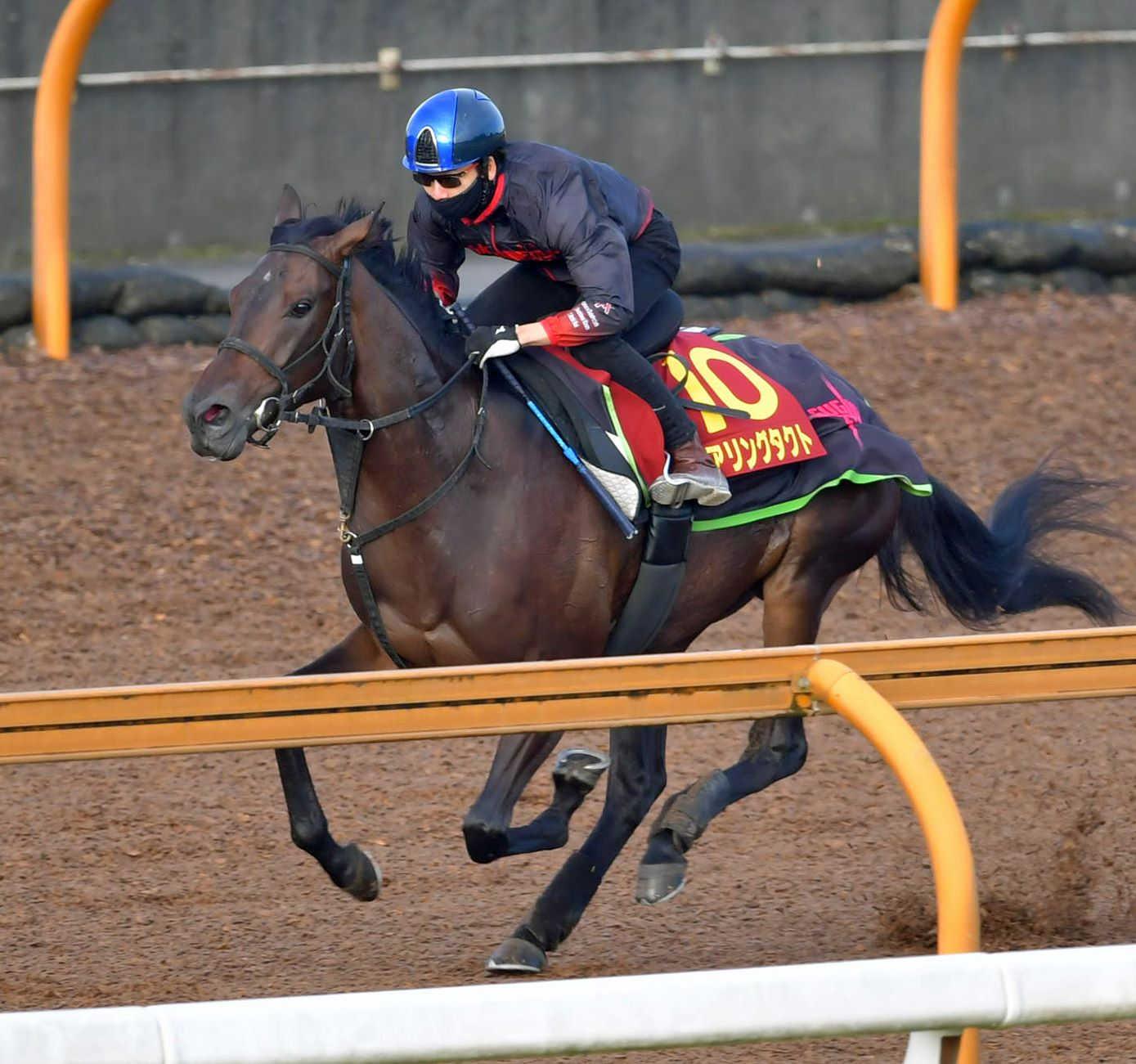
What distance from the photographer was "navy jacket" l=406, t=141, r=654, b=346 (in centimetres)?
440

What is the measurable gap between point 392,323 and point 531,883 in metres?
1.62

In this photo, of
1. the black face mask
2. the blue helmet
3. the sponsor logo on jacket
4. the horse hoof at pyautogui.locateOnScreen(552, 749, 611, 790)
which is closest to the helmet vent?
the blue helmet

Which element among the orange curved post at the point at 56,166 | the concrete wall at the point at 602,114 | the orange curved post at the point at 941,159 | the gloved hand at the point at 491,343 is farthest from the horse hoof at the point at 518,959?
the concrete wall at the point at 602,114

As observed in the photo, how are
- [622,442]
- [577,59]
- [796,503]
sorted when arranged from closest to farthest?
[622,442] < [796,503] < [577,59]

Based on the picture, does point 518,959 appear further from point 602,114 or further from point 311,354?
point 602,114

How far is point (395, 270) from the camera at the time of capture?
439 cm

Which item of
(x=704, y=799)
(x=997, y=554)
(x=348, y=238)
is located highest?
(x=348, y=238)

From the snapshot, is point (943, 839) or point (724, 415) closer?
point (943, 839)

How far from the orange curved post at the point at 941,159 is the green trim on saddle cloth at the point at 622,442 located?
5231 millimetres

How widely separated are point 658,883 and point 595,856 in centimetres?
16

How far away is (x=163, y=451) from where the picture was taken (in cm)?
814

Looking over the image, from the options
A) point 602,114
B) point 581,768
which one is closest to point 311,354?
point 581,768

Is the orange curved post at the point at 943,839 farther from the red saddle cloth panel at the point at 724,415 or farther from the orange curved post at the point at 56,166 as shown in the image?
the orange curved post at the point at 56,166

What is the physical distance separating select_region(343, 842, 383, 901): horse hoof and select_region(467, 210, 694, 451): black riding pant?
3.94 ft
